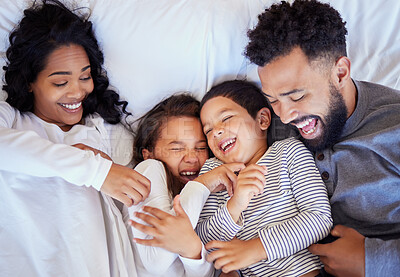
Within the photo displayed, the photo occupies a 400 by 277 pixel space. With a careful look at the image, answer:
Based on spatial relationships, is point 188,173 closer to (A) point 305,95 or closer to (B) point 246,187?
(B) point 246,187

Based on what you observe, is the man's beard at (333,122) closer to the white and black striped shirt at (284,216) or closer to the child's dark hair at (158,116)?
the white and black striped shirt at (284,216)

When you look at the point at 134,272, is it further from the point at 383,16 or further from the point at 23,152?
the point at 383,16

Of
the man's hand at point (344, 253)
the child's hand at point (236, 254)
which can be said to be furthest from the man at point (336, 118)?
the child's hand at point (236, 254)

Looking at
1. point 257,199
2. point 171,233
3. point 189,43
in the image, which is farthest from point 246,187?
point 189,43

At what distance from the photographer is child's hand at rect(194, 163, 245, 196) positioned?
132 centimetres

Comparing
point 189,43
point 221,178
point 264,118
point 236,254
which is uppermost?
point 189,43

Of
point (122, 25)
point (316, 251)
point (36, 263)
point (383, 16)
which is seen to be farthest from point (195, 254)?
point (383, 16)

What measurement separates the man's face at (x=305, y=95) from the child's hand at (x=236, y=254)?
39 centimetres

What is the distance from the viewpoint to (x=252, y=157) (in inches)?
56.4

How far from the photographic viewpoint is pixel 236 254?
118cm

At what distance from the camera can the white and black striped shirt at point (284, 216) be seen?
118 centimetres

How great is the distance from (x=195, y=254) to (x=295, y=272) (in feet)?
0.98

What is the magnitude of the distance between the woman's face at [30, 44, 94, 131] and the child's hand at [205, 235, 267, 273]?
71 centimetres

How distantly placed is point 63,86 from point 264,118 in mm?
736
